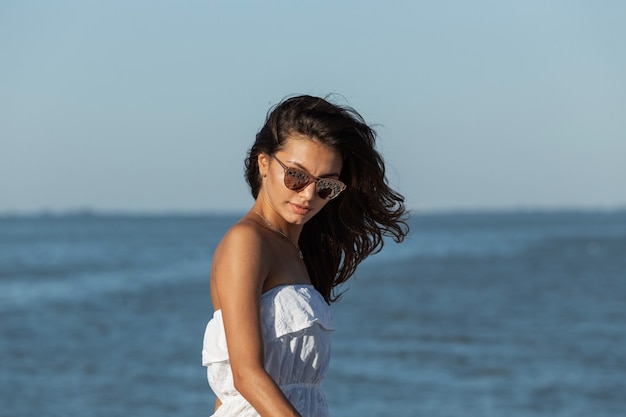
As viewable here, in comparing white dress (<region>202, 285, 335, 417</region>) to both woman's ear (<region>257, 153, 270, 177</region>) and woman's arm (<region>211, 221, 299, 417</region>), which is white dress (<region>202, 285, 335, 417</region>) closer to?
woman's arm (<region>211, 221, 299, 417</region>)

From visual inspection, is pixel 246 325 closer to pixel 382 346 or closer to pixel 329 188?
pixel 329 188

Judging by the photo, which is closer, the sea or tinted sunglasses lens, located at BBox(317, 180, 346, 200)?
tinted sunglasses lens, located at BBox(317, 180, 346, 200)

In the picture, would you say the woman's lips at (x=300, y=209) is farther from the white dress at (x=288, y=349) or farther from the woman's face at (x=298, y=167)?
the white dress at (x=288, y=349)

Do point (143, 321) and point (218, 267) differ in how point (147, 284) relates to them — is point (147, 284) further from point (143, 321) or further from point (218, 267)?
point (218, 267)

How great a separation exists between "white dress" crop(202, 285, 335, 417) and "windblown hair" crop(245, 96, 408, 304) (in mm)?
377

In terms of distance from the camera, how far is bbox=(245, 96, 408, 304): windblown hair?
8.96ft

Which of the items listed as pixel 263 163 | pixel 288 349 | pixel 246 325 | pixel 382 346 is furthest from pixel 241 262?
pixel 382 346

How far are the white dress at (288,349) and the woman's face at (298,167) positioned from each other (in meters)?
0.20

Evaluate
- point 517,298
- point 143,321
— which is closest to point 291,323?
point 143,321

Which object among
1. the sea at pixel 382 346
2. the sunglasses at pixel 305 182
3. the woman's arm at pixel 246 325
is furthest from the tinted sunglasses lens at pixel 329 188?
the sea at pixel 382 346

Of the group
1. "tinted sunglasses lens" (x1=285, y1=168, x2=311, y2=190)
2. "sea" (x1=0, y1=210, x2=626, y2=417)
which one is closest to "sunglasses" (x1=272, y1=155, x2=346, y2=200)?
"tinted sunglasses lens" (x1=285, y1=168, x2=311, y2=190)

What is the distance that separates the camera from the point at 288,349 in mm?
2613

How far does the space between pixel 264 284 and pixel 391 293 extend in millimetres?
27084

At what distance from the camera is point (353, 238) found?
317 centimetres
